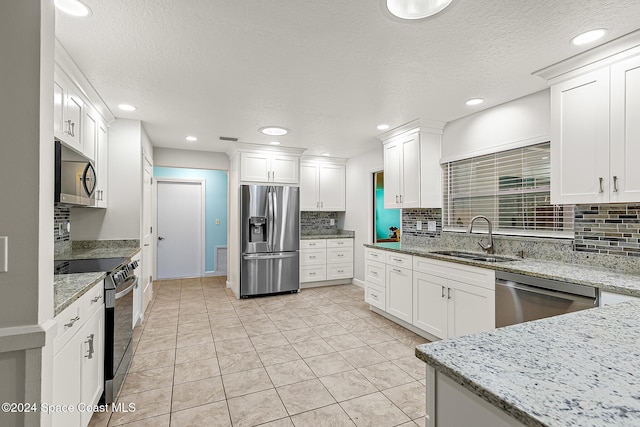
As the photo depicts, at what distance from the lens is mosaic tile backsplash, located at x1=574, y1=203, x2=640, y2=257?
6.97ft

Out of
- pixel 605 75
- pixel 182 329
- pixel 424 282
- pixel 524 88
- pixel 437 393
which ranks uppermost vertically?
pixel 524 88

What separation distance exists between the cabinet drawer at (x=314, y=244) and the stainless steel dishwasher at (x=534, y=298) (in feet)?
10.9

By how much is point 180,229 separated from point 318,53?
16.5ft

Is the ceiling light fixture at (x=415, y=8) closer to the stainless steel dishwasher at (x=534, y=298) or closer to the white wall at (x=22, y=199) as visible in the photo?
the white wall at (x=22, y=199)

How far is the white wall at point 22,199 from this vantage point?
41.6 inches

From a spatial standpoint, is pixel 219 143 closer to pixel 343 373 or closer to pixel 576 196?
pixel 343 373

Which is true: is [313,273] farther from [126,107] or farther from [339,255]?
[126,107]

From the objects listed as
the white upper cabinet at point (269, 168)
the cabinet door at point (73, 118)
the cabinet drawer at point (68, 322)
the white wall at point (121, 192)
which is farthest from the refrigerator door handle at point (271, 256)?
the cabinet drawer at point (68, 322)

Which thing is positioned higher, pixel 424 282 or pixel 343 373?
pixel 424 282

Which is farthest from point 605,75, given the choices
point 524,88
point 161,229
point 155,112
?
point 161,229

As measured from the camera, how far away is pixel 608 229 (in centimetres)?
225

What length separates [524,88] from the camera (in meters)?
2.62

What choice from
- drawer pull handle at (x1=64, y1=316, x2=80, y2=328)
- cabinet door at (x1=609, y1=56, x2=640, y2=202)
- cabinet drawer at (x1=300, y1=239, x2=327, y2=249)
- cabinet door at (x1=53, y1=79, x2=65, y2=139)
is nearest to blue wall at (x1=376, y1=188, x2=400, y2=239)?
cabinet drawer at (x1=300, y1=239, x2=327, y2=249)

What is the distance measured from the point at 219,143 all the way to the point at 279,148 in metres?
0.89
